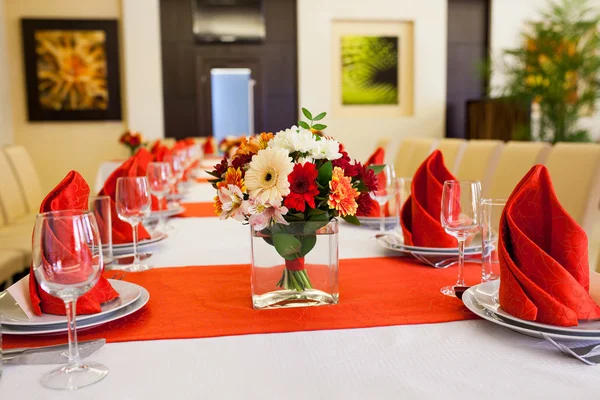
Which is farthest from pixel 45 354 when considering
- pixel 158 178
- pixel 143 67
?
pixel 143 67

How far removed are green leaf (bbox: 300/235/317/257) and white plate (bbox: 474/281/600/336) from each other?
0.30 metres

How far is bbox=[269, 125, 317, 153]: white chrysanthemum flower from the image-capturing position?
1043mm

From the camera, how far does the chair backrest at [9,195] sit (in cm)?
344

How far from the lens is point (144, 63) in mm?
7426

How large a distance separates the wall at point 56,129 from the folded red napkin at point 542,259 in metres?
7.19

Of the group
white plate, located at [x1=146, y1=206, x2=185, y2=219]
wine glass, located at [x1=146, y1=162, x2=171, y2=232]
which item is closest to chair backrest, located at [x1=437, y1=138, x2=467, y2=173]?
white plate, located at [x1=146, y1=206, x2=185, y2=219]

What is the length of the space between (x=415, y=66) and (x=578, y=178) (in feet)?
19.9

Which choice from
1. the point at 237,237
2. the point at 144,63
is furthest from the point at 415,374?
the point at 144,63

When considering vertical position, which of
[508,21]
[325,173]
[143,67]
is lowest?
[325,173]

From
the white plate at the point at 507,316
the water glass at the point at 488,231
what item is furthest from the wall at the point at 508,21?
the white plate at the point at 507,316

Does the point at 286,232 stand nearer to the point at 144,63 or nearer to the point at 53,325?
the point at 53,325

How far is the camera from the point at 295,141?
1041mm

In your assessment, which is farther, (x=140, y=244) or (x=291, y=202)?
(x=140, y=244)

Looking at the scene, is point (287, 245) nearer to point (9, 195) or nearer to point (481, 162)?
point (481, 162)
